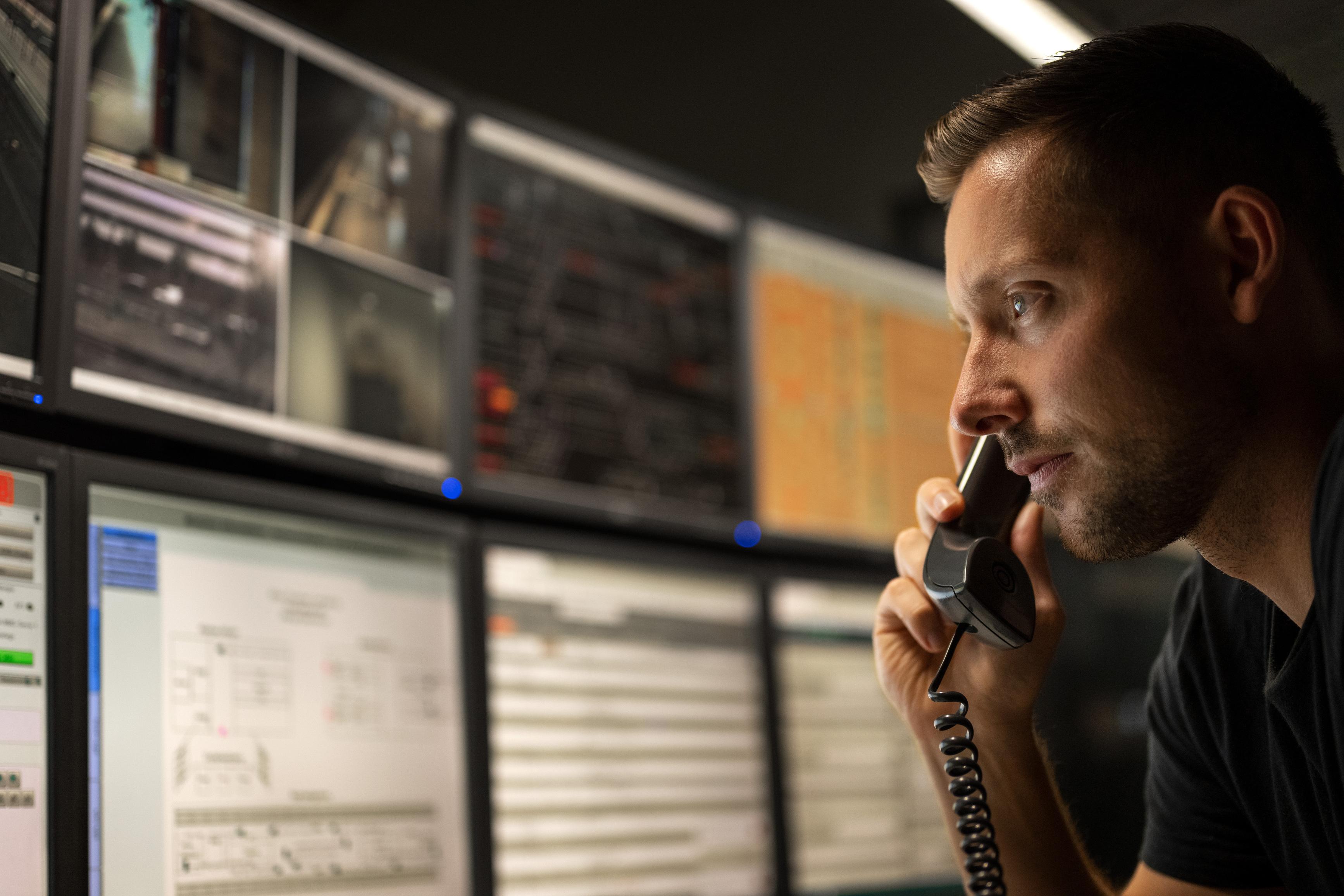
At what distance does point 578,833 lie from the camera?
161 cm

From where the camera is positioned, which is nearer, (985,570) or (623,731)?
(985,570)

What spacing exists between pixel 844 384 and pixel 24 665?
1.44 metres

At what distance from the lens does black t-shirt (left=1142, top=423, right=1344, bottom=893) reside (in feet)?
3.00

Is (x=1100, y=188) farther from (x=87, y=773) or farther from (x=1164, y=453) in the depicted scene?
(x=87, y=773)

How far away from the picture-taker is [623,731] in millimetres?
1700

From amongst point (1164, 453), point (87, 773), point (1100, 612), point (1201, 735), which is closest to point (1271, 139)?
point (1164, 453)

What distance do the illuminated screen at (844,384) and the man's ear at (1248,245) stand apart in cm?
112

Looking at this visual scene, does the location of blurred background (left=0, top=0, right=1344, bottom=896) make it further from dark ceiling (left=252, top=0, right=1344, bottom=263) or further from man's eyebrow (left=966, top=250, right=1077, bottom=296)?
man's eyebrow (left=966, top=250, right=1077, bottom=296)

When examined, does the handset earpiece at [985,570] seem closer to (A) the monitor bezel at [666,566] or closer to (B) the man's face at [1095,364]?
(B) the man's face at [1095,364]

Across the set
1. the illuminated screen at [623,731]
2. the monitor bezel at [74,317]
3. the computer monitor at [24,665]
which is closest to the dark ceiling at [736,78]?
the monitor bezel at [74,317]

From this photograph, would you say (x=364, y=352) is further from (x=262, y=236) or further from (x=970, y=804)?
(x=970, y=804)

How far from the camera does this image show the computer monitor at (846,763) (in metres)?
1.89

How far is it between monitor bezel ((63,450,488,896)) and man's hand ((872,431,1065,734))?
54 cm

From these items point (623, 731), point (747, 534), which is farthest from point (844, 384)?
point (623, 731)
